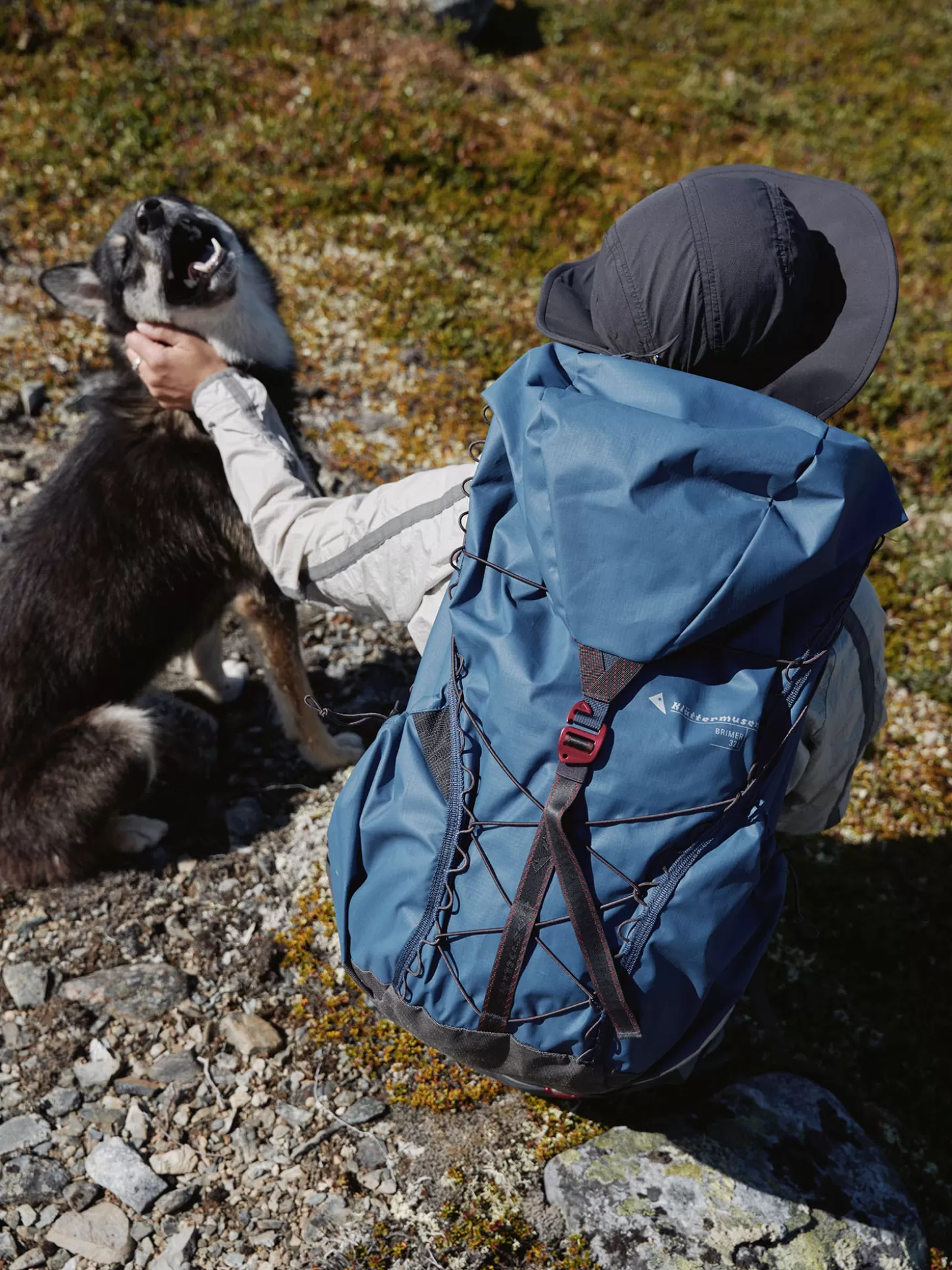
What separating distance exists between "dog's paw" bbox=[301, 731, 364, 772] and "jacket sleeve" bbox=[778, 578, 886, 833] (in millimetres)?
2619

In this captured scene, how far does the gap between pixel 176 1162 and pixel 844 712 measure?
2.92 m

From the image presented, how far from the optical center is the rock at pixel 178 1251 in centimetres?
308

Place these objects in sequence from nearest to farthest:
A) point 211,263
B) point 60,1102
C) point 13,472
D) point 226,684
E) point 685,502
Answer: point 685,502 < point 60,1102 < point 211,263 < point 226,684 < point 13,472

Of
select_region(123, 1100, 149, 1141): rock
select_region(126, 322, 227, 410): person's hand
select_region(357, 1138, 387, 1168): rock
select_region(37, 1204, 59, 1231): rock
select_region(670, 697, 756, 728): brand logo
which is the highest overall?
select_region(126, 322, 227, 410): person's hand

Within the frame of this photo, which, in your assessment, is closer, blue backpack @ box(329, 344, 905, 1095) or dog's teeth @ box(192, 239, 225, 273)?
blue backpack @ box(329, 344, 905, 1095)

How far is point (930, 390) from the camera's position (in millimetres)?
6828

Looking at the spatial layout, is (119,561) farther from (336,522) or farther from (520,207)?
(520,207)

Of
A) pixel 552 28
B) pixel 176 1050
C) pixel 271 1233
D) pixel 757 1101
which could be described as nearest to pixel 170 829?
pixel 176 1050

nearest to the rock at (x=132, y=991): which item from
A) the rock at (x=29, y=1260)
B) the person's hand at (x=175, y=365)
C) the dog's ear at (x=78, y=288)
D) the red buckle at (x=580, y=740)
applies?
the rock at (x=29, y=1260)

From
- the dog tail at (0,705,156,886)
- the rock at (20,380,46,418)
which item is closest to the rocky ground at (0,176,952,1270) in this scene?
the dog tail at (0,705,156,886)

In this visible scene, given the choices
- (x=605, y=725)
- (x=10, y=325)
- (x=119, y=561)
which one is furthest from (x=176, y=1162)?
(x=10, y=325)

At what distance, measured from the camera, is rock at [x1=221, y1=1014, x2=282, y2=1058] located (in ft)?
12.2

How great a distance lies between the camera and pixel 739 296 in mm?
2057

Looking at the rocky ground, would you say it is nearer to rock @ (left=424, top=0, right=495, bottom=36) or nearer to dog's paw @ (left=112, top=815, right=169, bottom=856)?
dog's paw @ (left=112, top=815, right=169, bottom=856)
